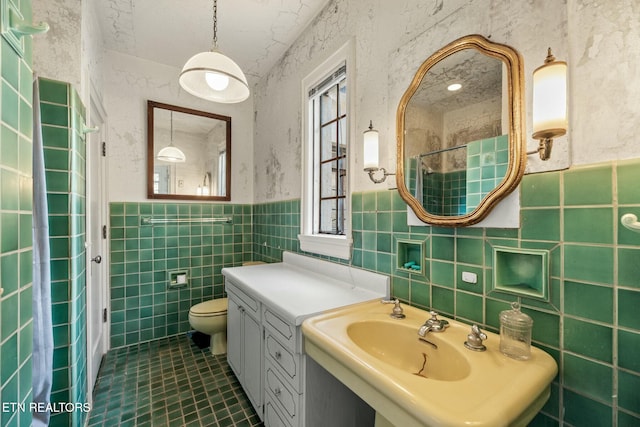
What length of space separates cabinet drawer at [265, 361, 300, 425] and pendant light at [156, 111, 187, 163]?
2152 millimetres

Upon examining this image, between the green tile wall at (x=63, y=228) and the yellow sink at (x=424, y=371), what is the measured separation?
4.05ft

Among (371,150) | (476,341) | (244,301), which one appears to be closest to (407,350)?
(476,341)

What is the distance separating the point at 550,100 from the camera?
775mm

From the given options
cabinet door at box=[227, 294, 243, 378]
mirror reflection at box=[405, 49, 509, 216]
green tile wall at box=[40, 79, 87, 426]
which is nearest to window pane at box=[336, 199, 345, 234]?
mirror reflection at box=[405, 49, 509, 216]

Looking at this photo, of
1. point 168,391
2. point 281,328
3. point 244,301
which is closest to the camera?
point 281,328

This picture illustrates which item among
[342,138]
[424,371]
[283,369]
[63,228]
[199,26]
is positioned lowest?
[283,369]

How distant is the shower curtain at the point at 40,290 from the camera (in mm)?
1085

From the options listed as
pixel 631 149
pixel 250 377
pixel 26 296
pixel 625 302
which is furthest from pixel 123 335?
pixel 631 149

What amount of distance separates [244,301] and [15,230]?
4.06 feet

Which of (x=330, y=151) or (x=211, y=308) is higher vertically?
(x=330, y=151)

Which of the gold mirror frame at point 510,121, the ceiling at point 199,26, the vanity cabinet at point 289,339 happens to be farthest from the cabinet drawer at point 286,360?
the ceiling at point 199,26

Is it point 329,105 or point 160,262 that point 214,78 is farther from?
point 160,262

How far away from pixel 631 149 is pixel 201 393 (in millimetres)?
2475

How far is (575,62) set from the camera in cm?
84
